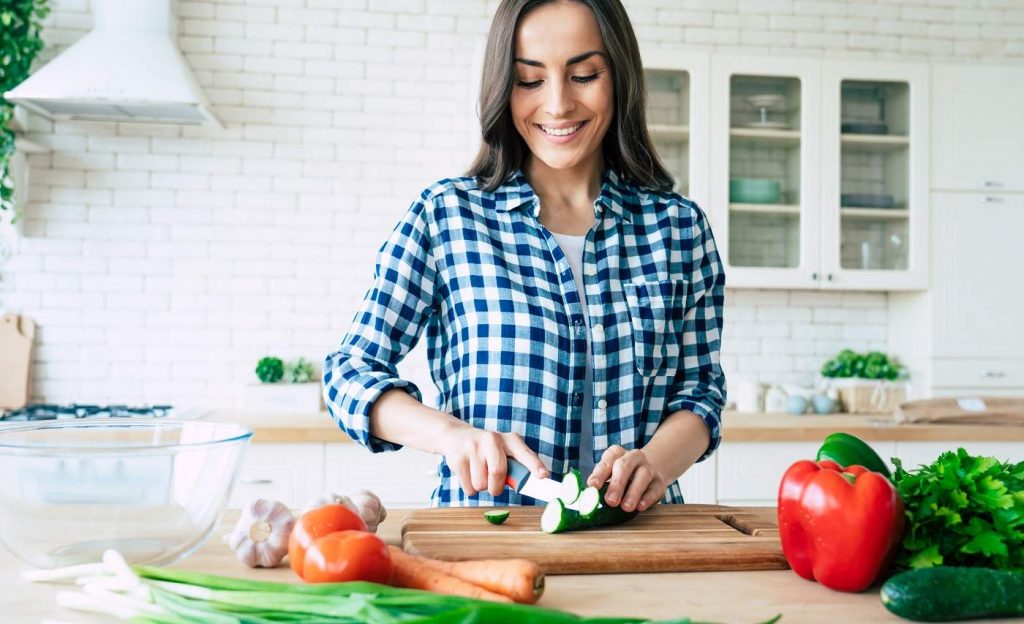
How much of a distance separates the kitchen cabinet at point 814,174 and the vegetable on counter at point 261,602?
3.11 m

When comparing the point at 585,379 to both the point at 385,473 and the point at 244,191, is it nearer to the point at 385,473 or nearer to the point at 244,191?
the point at 385,473

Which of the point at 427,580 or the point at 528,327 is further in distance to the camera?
the point at 528,327

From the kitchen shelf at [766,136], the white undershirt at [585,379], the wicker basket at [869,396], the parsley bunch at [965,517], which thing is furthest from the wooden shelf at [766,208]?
the parsley bunch at [965,517]

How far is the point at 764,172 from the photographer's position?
390 cm

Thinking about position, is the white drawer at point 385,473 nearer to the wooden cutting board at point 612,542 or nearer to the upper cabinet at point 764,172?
the upper cabinet at point 764,172

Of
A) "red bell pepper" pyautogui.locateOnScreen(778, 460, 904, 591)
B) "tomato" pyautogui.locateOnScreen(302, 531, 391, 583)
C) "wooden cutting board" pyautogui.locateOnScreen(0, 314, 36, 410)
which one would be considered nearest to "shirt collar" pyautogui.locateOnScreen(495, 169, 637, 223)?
"red bell pepper" pyautogui.locateOnScreen(778, 460, 904, 591)

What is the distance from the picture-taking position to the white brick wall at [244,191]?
370cm

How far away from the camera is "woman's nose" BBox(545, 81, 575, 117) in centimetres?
170

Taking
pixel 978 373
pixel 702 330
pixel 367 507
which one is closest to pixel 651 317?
pixel 702 330

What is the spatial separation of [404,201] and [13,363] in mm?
1745

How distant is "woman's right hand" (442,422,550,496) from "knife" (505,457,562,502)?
1 cm

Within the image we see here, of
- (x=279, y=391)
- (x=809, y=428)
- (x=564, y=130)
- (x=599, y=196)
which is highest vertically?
(x=564, y=130)

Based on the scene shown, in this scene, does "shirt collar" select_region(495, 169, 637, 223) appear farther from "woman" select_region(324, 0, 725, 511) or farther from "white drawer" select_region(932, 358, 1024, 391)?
"white drawer" select_region(932, 358, 1024, 391)

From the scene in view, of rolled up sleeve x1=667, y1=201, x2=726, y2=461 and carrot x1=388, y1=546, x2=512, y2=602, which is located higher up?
rolled up sleeve x1=667, y1=201, x2=726, y2=461
